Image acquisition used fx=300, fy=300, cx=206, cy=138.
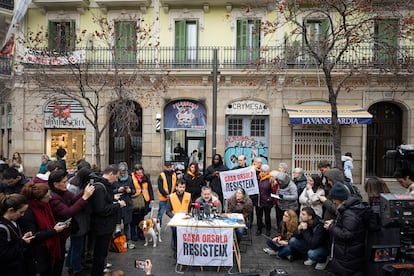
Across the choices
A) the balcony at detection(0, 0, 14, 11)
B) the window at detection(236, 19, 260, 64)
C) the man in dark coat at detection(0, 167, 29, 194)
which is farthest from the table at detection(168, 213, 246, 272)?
the balcony at detection(0, 0, 14, 11)

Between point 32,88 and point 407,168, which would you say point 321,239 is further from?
point 32,88

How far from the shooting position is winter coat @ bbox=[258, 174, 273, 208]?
25.1ft

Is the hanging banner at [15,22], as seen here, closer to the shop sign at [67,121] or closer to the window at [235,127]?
the shop sign at [67,121]

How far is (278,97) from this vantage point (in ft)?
50.9

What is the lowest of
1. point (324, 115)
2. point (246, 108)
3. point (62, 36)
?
point (324, 115)

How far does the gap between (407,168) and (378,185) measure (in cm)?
115

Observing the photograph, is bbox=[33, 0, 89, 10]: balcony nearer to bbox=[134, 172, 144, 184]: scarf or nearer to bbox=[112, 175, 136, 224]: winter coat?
bbox=[134, 172, 144, 184]: scarf

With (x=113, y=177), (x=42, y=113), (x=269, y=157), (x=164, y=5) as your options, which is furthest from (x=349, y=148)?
(x=42, y=113)

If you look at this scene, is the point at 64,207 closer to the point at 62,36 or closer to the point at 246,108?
the point at 62,36

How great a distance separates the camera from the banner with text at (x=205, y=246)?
5.57m

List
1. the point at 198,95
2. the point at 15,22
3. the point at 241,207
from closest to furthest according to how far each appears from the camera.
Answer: the point at 241,207, the point at 15,22, the point at 198,95

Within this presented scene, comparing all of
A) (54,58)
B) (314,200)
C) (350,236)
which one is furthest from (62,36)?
(350,236)

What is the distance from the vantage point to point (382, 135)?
15.9 meters

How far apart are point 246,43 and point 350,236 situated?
13.2 metres
